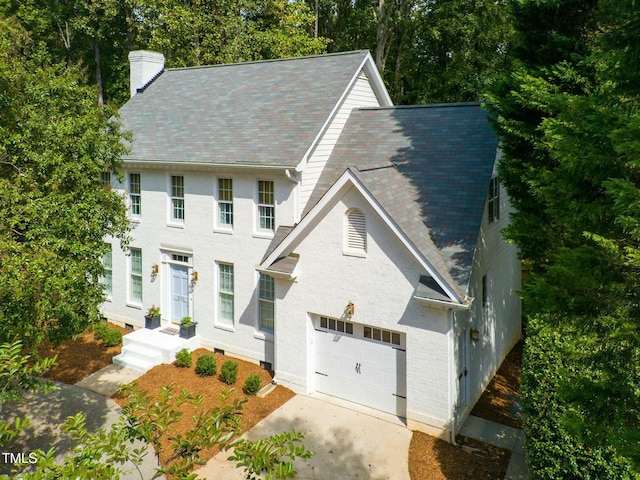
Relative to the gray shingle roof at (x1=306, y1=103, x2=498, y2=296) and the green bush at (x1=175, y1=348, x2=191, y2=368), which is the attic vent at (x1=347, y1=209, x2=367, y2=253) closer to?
the gray shingle roof at (x1=306, y1=103, x2=498, y2=296)

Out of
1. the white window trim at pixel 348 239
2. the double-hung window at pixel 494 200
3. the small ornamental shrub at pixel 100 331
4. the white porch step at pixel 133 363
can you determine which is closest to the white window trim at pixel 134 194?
the small ornamental shrub at pixel 100 331

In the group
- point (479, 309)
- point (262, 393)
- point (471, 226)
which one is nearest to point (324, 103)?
point (471, 226)

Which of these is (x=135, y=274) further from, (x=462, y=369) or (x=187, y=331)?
(x=462, y=369)

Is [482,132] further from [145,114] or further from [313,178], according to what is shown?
[145,114]

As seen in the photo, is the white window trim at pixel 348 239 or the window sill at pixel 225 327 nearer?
the white window trim at pixel 348 239

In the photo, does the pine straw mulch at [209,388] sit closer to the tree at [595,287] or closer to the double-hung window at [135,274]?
the double-hung window at [135,274]

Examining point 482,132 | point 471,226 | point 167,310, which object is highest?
point 482,132

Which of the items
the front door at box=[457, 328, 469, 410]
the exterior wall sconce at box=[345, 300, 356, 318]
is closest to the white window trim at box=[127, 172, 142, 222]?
the exterior wall sconce at box=[345, 300, 356, 318]

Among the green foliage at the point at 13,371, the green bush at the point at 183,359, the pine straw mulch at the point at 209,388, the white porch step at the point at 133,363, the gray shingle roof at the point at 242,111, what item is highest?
the gray shingle roof at the point at 242,111
